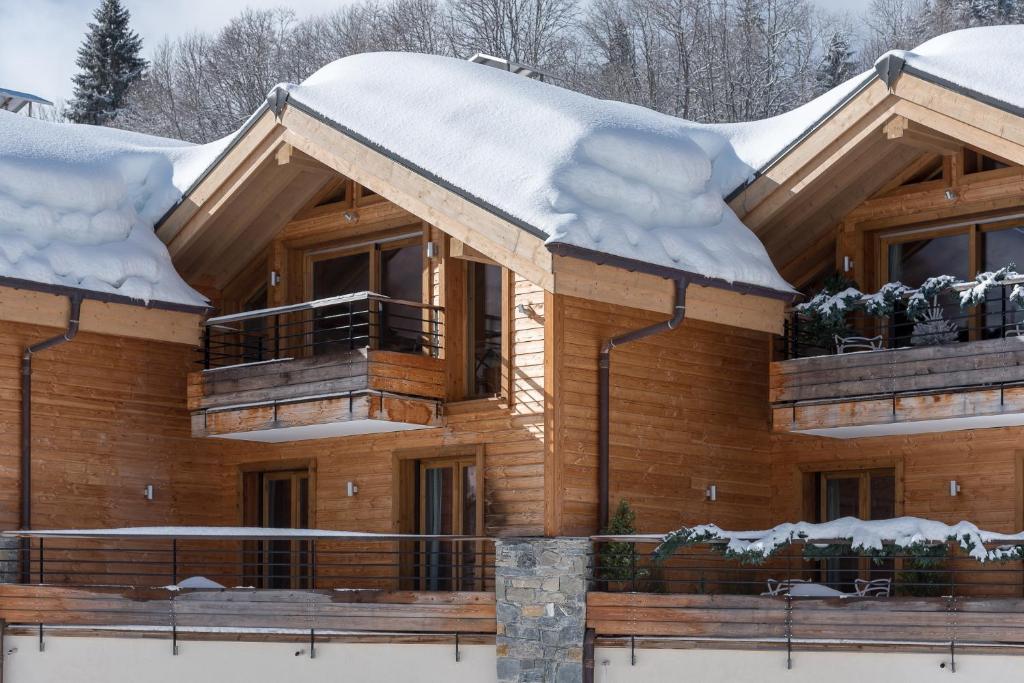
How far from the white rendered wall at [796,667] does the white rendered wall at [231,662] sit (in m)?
1.44

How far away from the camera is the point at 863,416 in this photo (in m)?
16.8

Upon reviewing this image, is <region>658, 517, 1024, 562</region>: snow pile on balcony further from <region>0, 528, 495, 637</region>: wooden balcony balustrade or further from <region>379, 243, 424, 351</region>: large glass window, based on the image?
<region>379, 243, 424, 351</region>: large glass window

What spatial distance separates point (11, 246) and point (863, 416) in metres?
9.64

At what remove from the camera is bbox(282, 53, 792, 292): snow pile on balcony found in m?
16.3

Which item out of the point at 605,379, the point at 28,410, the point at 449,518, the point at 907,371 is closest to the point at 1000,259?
the point at 907,371

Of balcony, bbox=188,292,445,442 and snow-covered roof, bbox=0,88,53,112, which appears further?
snow-covered roof, bbox=0,88,53,112

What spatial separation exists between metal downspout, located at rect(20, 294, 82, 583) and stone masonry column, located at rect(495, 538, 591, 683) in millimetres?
5668

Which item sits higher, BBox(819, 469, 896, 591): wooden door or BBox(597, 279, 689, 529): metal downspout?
BBox(597, 279, 689, 529): metal downspout

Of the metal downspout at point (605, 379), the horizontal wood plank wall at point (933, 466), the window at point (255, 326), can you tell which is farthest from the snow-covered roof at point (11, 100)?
the horizontal wood plank wall at point (933, 466)

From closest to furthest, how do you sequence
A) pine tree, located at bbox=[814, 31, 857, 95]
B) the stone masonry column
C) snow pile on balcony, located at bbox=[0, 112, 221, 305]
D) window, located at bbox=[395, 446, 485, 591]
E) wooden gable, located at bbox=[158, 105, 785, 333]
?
the stone masonry column < wooden gable, located at bbox=[158, 105, 785, 333] < window, located at bbox=[395, 446, 485, 591] < snow pile on balcony, located at bbox=[0, 112, 221, 305] < pine tree, located at bbox=[814, 31, 857, 95]

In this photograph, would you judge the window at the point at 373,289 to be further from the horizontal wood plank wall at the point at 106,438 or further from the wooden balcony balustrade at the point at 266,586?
the wooden balcony balustrade at the point at 266,586

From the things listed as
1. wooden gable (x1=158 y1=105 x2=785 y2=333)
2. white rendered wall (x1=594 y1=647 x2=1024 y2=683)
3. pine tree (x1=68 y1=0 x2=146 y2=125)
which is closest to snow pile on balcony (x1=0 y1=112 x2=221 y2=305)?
wooden gable (x1=158 y1=105 x2=785 y2=333)

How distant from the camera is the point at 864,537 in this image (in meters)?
14.6

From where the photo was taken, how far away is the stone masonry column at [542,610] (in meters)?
15.4
